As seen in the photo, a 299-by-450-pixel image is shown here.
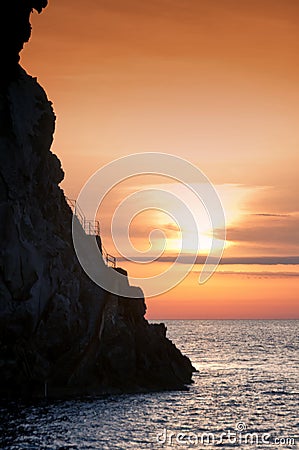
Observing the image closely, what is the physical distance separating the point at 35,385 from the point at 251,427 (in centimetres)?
2266

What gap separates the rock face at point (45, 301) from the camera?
2623 inches

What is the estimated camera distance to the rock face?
66.6 metres

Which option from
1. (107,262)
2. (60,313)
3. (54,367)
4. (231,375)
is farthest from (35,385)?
(231,375)

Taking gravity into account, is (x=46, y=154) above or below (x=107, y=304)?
above

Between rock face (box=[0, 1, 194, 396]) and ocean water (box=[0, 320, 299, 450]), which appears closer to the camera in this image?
ocean water (box=[0, 320, 299, 450])

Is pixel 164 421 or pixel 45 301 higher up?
pixel 45 301

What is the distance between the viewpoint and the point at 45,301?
6988cm

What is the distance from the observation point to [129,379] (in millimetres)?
72125

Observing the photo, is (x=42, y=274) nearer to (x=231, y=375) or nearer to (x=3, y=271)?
(x=3, y=271)

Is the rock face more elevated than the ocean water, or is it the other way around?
the rock face

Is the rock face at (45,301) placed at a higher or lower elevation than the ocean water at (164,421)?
higher

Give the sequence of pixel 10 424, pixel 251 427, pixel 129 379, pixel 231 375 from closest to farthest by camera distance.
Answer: pixel 10 424 < pixel 251 427 < pixel 129 379 < pixel 231 375

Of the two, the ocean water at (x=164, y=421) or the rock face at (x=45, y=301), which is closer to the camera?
the ocean water at (x=164, y=421)

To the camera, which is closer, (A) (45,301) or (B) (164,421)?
(B) (164,421)
